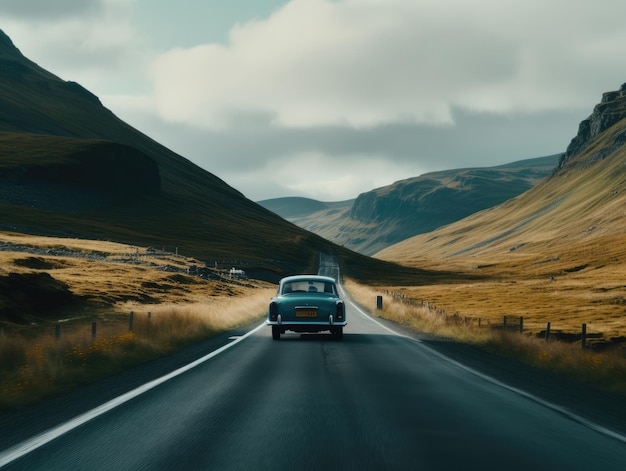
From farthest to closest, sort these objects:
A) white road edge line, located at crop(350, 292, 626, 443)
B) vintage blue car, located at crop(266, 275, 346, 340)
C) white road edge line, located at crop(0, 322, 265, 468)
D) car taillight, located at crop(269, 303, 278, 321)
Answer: car taillight, located at crop(269, 303, 278, 321) < vintage blue car, located at crop(266, 275, 346, 340) < white road edge line, located at crop(350, 292, 626, 443) < white road edge line, located at crop(0, 322, 265, 468)

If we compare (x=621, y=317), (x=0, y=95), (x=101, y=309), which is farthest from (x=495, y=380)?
(x=0, y=95)

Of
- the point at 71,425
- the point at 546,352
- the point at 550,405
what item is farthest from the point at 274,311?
the point at 71,425

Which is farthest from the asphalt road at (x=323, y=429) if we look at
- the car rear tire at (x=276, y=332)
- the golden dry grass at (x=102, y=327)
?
the car rear tire at (x=276, y=332)

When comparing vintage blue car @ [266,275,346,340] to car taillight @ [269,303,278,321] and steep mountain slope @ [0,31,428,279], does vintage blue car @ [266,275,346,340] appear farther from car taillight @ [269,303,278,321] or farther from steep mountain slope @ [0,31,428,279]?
steep mountain slope @ [0,31,428,279]

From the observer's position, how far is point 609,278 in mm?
98000

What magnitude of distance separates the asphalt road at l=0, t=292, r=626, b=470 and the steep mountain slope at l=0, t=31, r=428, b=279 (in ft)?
294

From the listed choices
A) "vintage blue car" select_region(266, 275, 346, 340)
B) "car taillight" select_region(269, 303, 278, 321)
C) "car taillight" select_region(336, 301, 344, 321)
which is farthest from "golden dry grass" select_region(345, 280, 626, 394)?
"car taillight" select_region(269, 303, 278, 321)

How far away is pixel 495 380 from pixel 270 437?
616 centimetres

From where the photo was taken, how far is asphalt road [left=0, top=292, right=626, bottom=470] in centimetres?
585

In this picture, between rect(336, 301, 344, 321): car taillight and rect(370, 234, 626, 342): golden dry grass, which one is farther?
rect(370, 234, 626, 342): golden dry grass

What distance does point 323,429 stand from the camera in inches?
283

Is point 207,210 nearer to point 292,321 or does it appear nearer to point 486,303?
point 486,303

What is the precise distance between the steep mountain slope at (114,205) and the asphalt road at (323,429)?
89633 millimetres

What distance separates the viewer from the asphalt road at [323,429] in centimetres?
585
